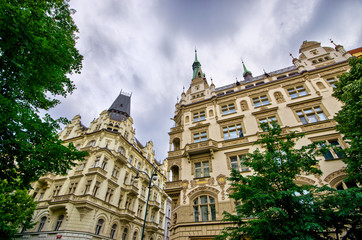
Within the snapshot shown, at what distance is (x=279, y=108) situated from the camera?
20.3 m

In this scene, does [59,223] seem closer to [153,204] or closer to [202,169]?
[153,204]

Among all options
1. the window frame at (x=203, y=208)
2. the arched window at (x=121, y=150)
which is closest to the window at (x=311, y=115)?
the window frame at (x=203, y=208)

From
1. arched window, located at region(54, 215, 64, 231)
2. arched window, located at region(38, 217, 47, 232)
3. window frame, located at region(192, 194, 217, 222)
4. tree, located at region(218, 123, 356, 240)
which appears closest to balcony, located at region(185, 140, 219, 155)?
window frame, located at region(192, 194, 217, 222)

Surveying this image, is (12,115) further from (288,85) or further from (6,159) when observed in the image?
(288,85)

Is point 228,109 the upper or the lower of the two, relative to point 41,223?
upper

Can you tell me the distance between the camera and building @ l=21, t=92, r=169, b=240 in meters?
22.0

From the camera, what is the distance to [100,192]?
962 inches

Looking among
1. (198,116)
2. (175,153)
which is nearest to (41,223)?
(175,153)

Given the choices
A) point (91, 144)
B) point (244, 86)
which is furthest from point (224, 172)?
point (91, 144)

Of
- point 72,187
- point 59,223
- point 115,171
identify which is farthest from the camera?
point 115,171

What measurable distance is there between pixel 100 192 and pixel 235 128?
20.3 m

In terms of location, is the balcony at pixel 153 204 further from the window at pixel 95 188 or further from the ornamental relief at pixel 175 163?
the ornamental relief at pixel 175 163

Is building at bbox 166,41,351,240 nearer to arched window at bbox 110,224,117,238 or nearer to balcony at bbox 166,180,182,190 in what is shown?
balcony at bbox 166,180,182,190

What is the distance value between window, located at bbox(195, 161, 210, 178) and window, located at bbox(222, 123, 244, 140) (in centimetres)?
402
